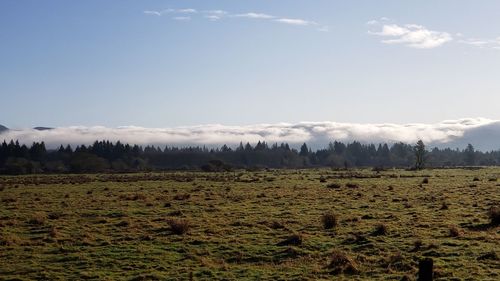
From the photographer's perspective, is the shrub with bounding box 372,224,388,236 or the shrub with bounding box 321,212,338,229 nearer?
the shrub with bounding box 372,224,388,236

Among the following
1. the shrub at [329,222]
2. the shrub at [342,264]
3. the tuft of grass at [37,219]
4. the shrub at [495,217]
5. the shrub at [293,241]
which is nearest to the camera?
the shrub at [342,264]

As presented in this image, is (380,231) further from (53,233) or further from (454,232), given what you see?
(53,233)

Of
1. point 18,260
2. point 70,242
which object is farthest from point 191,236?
point 18,260

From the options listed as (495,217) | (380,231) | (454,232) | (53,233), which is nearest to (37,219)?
(53,233)

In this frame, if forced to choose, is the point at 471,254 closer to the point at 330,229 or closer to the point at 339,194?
the point at 330,229

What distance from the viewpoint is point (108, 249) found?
23.5 meters

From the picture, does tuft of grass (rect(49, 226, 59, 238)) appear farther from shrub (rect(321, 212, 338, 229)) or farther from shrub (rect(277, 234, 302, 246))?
shrub (rect(321, 212, 338, 229))

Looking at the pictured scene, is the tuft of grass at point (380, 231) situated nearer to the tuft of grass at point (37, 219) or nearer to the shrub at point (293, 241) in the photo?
the shrub at point (293, 241)

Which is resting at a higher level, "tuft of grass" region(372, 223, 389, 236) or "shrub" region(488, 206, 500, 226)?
"shrub" region(488, 206, 500, 226)

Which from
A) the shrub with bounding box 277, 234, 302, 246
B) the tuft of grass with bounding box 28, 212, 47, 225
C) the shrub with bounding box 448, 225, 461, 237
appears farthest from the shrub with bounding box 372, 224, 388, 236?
the tuft of grass with bounding box 28, 212, 47, 225

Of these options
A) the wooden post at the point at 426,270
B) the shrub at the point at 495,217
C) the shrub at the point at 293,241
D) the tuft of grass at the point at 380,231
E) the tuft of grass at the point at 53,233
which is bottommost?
the tuft of grass at the point at 53,233

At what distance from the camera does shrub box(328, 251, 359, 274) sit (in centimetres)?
1902

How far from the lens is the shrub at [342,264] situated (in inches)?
749

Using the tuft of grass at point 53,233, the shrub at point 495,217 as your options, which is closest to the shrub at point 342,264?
the shrub at point 495,217
